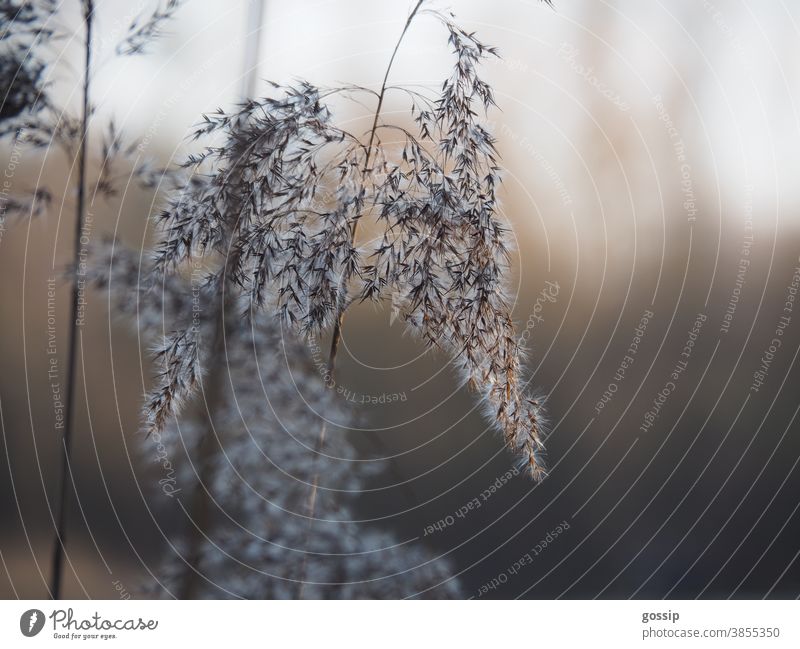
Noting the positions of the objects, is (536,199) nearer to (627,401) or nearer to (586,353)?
(586,353)

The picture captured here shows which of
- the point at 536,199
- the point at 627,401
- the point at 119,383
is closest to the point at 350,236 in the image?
the point at 536,199

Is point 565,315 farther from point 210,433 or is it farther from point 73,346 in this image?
point 73,346
